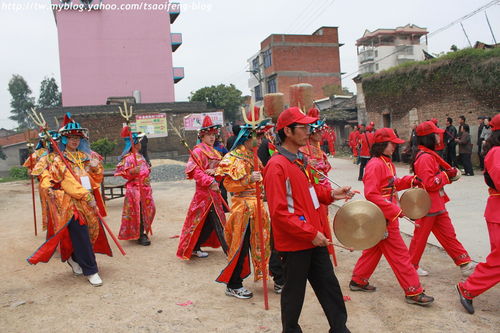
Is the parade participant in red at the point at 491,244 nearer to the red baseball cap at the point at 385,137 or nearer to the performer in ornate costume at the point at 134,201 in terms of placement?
the red baseball cap at the point at 385,137

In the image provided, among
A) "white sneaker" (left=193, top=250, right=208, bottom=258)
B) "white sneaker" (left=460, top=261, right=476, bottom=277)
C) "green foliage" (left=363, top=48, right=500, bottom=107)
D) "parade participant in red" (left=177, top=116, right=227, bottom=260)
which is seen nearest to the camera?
"white sneaker" (left=460, top=261, right=476, bottom=277)

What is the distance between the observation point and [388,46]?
6078 centimetres

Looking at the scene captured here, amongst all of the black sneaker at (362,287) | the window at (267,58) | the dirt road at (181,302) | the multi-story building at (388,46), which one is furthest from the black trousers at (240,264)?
the multi-story building at (388,46)

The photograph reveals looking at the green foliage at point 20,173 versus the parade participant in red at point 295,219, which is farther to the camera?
the green foliage at point 20,173

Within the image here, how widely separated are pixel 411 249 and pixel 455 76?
13056 millimetres

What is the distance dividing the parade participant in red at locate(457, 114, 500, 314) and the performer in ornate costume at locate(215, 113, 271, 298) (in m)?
1.86

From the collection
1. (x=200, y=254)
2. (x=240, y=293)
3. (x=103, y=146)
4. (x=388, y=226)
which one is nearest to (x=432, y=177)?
(x=388, y=226)

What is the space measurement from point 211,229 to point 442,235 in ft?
9.63

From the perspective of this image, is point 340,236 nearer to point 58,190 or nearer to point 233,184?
point 233,184

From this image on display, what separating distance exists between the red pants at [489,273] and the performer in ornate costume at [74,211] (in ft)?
12.9

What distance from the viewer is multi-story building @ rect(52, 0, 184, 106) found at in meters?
38.1

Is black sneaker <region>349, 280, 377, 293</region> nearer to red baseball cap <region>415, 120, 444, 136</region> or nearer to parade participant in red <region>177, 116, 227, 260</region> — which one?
red baseball cap <region>415, 120, 444, 136</region>

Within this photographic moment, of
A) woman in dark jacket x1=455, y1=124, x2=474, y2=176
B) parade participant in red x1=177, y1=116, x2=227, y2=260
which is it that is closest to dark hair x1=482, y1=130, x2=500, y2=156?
parade participant in red x1=177, y1=116, x2=227, y2=260

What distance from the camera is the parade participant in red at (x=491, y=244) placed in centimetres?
360
